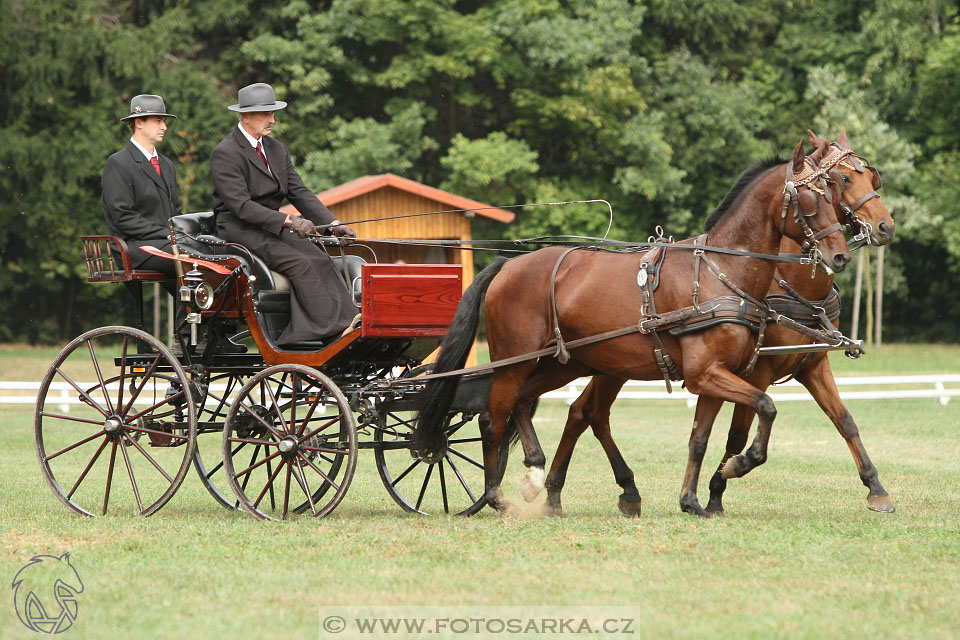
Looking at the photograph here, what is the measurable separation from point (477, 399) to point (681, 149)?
84.2 feet

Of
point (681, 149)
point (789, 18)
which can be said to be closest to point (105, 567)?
point (681, 149)

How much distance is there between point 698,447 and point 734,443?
30.0 inches

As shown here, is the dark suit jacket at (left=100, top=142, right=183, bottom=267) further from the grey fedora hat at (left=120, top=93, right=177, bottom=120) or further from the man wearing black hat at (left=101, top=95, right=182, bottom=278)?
the grey fedora hat at (left=120, top=93, right=177, bottom=120)

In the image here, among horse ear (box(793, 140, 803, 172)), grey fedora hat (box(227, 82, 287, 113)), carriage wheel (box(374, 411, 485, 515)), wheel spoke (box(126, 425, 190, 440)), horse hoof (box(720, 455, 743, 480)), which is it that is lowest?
carriage wheel (box(374, 411, 485, 515))

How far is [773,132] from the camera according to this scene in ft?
115

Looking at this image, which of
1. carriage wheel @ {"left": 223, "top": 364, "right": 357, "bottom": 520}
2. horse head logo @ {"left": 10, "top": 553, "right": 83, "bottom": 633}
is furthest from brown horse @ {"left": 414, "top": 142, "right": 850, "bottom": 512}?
horse head logo @ {"left": 10, "top": 553, "right": 83, "bottom": 633}

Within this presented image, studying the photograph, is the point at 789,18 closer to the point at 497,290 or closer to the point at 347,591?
the point at 497,290

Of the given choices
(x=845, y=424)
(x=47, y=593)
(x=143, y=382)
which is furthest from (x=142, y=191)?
(x=845, y=424)

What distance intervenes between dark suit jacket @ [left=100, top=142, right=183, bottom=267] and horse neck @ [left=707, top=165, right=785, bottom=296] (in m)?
3.88

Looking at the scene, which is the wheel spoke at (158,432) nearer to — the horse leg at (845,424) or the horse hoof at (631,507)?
the horse hoof at (631,507)

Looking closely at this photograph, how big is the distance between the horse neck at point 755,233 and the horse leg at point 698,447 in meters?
0.78

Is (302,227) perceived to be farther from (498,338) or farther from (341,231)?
(498,338)

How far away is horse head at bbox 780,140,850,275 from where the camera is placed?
7.39 m

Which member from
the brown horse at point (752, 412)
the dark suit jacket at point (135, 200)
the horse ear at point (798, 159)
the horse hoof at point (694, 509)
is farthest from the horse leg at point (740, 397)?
the dark suit jacket at point (135, 200)
